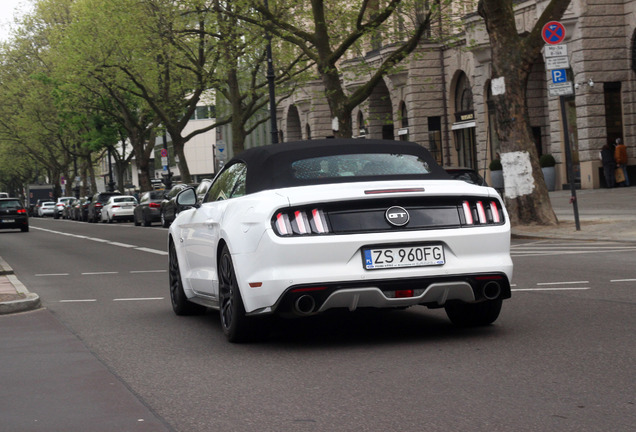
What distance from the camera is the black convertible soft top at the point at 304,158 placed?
8211mm

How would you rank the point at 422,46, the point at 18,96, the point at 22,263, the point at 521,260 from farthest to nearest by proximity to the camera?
the point at 18,96
the point at 422,46
the point at 22,263
the point at 521,260

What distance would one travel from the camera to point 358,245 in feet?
24.5

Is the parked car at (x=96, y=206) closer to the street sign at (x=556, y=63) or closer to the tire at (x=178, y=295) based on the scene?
the street sign at (x=556, y=63)

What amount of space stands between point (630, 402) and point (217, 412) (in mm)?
2058

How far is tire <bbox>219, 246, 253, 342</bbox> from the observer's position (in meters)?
7.95

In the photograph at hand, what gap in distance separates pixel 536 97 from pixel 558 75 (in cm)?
2173

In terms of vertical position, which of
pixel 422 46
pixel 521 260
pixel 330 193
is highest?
pixel 422 46

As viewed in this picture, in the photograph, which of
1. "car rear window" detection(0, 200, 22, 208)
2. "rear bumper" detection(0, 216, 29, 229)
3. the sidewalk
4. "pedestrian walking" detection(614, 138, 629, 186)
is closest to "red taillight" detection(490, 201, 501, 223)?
the sidewalk

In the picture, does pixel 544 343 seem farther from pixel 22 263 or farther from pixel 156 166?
pixel 156 166

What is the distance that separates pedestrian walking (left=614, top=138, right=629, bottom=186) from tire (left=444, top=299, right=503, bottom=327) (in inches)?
1063

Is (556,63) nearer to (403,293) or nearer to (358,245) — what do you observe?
(403,293)

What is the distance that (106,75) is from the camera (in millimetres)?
52531

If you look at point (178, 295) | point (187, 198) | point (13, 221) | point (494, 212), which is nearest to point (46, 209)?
point (13, 221)

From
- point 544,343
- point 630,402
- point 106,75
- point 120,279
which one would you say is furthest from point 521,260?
point 106,75
